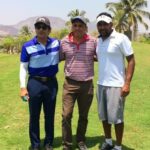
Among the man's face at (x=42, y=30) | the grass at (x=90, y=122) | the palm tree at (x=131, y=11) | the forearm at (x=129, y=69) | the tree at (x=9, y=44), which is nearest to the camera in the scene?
the forearm at (x=129, y=69)

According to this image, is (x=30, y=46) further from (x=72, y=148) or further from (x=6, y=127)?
(x=6, y=127)

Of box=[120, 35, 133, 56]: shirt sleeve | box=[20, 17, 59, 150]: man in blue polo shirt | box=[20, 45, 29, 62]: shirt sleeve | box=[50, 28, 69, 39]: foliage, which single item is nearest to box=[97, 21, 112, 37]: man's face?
box=[120, 35, 133, 56]: shirt sleeve

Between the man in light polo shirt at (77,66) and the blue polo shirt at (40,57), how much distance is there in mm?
176

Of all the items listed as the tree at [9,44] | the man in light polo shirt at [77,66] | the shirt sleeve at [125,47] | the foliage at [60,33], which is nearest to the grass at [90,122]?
the man in light polo shirt at [77,66]

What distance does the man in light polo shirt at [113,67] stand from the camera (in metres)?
6.24

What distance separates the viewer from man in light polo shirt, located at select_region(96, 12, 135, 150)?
20.5 feet

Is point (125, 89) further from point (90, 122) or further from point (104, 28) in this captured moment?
point (90, 122)

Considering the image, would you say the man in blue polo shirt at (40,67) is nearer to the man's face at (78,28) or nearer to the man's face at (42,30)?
the man's face at (42,30)

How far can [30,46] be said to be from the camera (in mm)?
6480

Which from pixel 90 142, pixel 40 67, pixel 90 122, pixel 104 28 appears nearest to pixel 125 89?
pixel 104 28

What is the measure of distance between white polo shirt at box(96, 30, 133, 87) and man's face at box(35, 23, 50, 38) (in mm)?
841

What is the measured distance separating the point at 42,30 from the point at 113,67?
1244 mm

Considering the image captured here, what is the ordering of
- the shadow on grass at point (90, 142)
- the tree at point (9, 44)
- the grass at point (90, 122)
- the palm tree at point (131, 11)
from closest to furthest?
the shadow on grass at point (90, 142) → the grass at point (90, 122) → the palm tree at point (131, 11) → the tree at point (9, 44)

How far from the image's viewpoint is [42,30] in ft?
21.2
